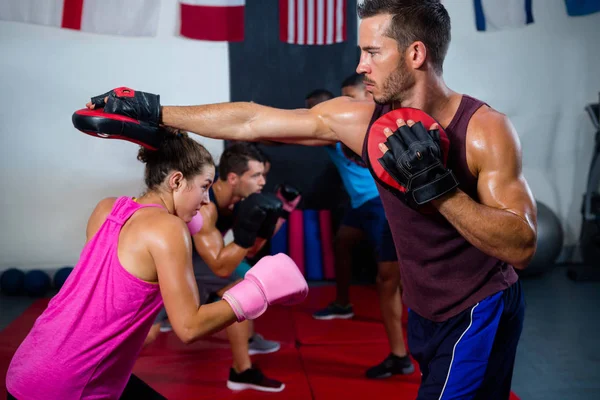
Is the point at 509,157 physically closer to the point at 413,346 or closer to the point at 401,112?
the point at 401,112

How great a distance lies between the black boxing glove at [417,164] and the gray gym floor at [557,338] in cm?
197

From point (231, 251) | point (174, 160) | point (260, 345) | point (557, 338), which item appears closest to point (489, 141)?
point (174, 160)

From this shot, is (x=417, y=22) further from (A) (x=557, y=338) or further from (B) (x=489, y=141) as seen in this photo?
(A) (x=557, y=338)

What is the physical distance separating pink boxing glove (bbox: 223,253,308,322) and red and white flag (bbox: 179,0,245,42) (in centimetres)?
369

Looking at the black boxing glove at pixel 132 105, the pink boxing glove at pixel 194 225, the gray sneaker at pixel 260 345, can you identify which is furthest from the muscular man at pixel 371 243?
the black boxing glove at pixel 132 105

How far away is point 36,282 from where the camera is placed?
4738 mm

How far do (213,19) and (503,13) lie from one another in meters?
2.58

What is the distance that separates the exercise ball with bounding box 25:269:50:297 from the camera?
474cm

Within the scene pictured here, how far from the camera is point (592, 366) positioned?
11.3 feet

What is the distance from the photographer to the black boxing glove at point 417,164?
152 cm

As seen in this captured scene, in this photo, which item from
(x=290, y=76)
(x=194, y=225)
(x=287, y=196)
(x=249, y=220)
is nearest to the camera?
(x=194, y=225)

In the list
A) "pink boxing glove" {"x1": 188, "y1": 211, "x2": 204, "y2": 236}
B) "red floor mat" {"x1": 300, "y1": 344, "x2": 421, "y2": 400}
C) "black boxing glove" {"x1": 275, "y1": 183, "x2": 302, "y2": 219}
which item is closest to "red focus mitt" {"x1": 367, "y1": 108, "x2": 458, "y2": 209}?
"pink boxing glove" {"x1": 188, "y1": 211, "x2": 204, "y2": 236}

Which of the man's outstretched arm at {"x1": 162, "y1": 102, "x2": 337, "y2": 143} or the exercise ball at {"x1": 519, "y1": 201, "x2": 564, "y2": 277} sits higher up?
the man's outstretched arm at {"x1": 162, "y1": 102, "x2": 337, "y2": 143}

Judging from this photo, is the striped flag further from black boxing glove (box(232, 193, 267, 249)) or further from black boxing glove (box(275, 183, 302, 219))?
black boxing glove (box(232, 193, 267, 249))
